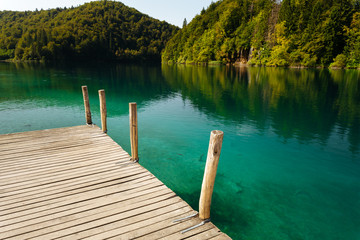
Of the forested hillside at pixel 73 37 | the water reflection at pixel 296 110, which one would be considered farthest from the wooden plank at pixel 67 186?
the forested hillside at pixel 73 37

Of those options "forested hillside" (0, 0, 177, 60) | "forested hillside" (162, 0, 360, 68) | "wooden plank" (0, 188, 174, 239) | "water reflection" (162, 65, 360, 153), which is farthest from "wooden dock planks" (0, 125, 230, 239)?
"forested hillside" (0, 0, 177, 60)

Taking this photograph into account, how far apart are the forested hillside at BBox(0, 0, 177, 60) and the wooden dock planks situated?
138828mm

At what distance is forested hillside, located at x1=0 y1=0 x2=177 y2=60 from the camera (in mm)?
127875

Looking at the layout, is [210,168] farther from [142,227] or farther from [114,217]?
[114,217]

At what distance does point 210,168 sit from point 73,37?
548 feet

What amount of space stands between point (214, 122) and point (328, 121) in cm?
968

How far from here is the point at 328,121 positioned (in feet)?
58.3

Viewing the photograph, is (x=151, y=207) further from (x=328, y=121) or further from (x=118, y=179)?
(x=328, y=121)

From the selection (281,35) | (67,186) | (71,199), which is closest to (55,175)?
(67,186)

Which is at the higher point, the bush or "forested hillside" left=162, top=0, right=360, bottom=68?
"forested hillside" left=162, top=0, right=360, bottom=68

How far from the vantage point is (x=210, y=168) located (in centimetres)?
460

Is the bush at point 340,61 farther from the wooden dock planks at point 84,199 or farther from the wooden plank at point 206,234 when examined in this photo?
the wooden plank at point 206,234

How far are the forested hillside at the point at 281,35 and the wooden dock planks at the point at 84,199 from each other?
3331 inches

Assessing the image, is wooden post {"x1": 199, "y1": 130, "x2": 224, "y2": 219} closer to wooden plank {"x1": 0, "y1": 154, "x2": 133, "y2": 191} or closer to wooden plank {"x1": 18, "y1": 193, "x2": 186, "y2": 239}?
wooden plank {"x1": 18, "y1": 193, "x2": 186, "y2": 239}
